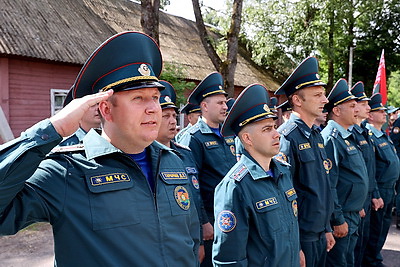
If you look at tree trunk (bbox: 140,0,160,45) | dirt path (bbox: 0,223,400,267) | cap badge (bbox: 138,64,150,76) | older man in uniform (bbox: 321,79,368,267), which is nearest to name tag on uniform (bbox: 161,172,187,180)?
cap badge (bbox: 138,64,150,76)

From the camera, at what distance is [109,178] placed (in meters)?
1.58

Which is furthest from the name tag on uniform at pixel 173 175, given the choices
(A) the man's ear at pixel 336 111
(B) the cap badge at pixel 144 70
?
(A) the man's ear at pixel 336 111

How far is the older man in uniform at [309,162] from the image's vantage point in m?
3.18

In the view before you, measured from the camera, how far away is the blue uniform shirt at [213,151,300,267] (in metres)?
2.35

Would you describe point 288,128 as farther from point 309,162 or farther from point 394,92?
point 394,92

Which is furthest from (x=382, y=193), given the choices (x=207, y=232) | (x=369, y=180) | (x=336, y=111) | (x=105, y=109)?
(x=105, y=109)

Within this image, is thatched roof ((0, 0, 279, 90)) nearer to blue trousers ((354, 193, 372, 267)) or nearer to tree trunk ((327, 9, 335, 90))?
tree trunk ((327, 9, 335, 90))

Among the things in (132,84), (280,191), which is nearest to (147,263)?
(132,84)

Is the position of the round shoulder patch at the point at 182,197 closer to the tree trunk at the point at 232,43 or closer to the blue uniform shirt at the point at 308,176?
the blue uniform shirt at the point at 308,176

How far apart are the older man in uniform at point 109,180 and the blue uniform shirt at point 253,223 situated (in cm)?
62

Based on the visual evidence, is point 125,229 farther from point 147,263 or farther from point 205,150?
point 205,150

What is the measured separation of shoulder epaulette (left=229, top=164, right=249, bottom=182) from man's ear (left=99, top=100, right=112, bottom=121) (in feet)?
3.69

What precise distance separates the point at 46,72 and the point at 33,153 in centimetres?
1044

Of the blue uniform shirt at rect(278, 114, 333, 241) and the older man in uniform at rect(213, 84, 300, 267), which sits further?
the blue uniform shirt at rect(278, 114, 333, 241)
